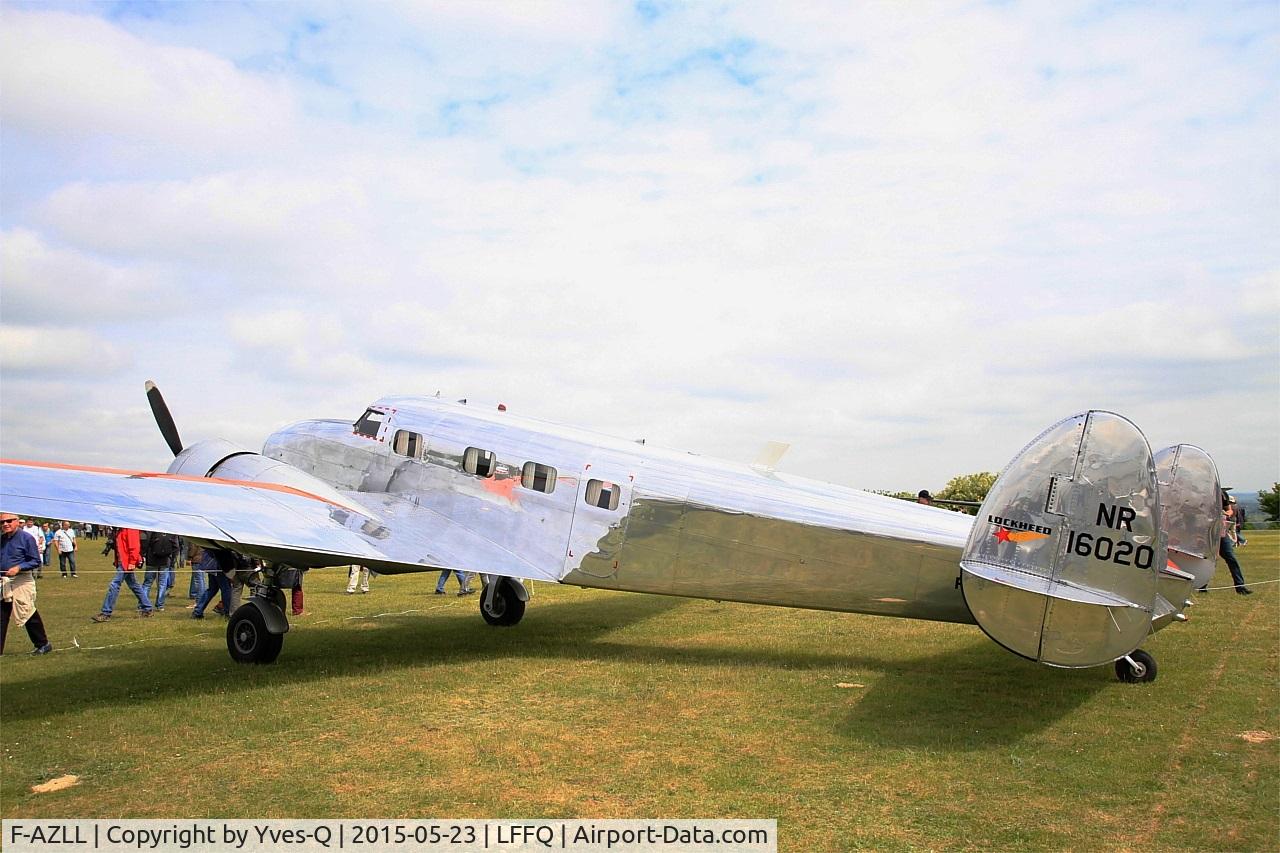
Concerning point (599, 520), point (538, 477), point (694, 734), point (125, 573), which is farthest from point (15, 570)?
point (694, 734)

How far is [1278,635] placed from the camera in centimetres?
1070

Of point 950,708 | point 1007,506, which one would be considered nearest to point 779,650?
point 950,708

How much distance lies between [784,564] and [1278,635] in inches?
274

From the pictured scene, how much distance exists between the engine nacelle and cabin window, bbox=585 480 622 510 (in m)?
3.36

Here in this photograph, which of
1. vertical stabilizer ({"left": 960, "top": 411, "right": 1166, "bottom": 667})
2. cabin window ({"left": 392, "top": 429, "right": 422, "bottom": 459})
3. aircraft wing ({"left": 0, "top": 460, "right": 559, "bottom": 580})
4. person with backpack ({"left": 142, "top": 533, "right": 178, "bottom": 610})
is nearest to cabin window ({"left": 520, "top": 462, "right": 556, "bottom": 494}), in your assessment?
aircraft wing ({"left": 0, "top": 460, "right": 559, "bottom": 580})

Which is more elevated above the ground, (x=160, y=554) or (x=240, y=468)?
(x=240, y=468)

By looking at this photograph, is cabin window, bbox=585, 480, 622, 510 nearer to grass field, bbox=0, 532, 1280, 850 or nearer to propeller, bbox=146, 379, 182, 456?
grass field, bbox=0, 532, 1280, 850

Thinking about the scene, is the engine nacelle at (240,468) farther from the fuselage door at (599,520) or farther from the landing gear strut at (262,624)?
the fuselage door at (599,520)

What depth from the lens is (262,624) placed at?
31.7 feet

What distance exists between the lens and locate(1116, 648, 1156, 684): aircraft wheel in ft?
26.5

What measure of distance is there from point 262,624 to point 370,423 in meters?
3.53

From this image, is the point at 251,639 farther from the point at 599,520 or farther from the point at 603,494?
the point at 603,494

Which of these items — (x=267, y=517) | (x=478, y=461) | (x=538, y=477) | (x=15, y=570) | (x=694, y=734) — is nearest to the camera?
(x=694, y=734)

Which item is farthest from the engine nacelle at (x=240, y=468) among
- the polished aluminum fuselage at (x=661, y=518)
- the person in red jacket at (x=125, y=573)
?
the person in red jacket at (x=125, y=573)
